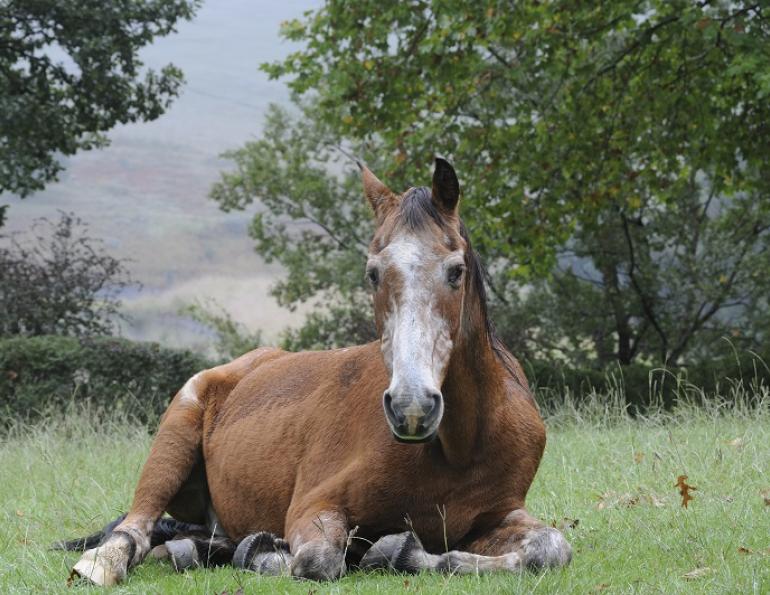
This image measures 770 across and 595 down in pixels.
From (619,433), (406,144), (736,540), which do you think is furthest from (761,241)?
(736,540)

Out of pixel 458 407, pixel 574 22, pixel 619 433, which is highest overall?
pixel 574 22

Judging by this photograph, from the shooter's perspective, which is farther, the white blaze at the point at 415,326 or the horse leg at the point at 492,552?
the horse leg at the point at 492,552

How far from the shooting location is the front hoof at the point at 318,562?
470 centimetres

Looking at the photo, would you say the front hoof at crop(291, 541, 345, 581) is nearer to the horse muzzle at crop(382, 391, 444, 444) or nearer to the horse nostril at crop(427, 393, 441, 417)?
the horse muzzle at crop(382, 391, 444, 444)

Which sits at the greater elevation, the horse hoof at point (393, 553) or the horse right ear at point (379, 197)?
the horse right ear at point (379, 197)

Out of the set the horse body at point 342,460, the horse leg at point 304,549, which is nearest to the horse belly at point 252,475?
the horse body at point 342,460

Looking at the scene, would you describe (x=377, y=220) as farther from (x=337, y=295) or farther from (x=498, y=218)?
(x=337, y=295)

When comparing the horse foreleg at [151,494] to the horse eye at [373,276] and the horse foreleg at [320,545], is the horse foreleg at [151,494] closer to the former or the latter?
the horse foreleg at [320,545]

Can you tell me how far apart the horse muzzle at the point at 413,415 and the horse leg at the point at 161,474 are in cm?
185

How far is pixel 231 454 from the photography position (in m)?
6.19

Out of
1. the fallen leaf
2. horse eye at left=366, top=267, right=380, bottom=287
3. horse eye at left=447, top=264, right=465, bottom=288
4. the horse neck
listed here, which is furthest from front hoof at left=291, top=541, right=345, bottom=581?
the fallen leaf

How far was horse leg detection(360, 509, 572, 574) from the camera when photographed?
4633 mm

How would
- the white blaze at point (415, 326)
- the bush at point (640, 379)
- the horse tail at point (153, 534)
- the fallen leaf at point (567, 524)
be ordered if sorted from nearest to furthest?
the white blaze at point (415, 326)
the horse tail at point (153, 534)
the fallen leaf at point (567, 524)
the bush at point (640, 379)

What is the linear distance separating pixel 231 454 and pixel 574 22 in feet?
39.8
